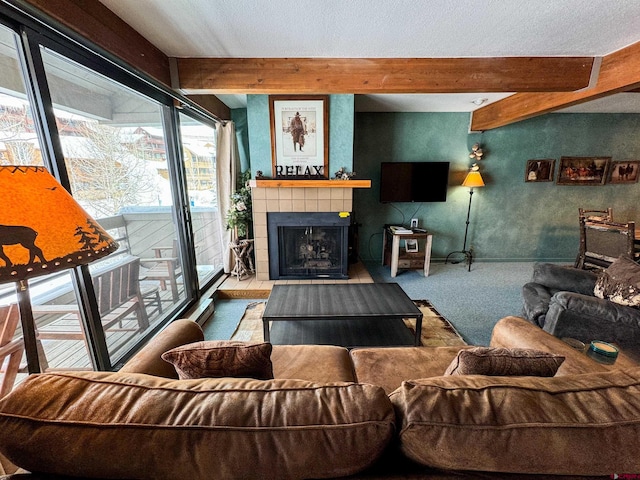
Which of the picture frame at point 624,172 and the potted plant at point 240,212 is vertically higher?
the picture frame at point 624,172

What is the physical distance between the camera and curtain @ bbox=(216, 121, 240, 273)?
3.42 meters

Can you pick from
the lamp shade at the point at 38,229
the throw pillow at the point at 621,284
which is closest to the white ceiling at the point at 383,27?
the lamp shade at the point at 38,229

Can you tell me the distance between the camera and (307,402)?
646 mm

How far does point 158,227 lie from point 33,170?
1.80 meters

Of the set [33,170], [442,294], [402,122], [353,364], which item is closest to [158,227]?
[33,170]

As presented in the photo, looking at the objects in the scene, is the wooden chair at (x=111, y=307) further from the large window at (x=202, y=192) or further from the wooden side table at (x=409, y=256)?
the wooden side table at (x=409, y=256)

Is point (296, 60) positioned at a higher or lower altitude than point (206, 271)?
higher

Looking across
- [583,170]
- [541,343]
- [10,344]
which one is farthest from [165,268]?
[583,170]

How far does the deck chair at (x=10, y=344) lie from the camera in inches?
46.3

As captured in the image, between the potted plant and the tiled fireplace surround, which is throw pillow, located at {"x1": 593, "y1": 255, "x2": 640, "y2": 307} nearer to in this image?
the tiled fireplace surround

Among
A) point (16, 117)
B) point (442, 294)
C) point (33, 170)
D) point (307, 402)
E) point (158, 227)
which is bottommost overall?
point (442, 294)

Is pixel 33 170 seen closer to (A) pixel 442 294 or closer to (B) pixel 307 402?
(B) pixel 307 402

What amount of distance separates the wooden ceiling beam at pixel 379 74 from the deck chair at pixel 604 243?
1.57 m

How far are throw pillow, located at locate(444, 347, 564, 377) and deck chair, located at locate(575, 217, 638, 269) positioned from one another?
9.61 feet
